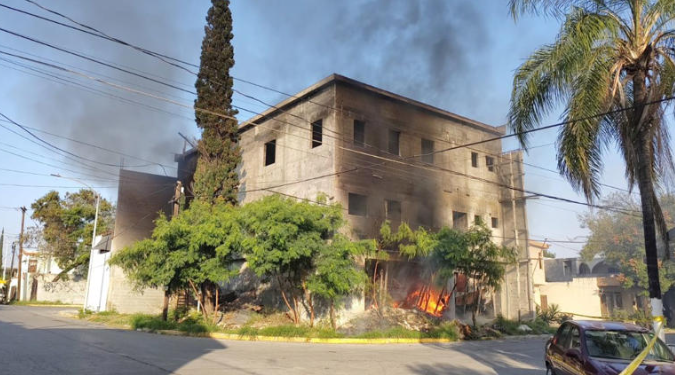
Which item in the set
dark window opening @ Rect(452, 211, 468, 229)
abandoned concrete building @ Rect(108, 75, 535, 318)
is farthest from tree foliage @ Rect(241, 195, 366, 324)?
dark window opening @ Rect(452, 211, 468, 229)

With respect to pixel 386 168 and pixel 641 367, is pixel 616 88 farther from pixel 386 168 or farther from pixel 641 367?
pixel 386 168

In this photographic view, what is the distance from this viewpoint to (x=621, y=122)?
1063 centimetres

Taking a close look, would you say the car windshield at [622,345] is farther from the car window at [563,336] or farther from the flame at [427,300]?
the flame at [427,300]

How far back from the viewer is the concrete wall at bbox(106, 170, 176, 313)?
2914 centimetres

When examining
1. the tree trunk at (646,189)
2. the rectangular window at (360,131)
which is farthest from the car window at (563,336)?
the rectangular window at (360,131)

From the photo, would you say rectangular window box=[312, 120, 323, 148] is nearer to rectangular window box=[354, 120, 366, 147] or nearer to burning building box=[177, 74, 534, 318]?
burning building box=[177, 74, 534, 318]

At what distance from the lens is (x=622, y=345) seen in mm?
7520

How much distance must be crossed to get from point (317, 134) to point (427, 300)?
30.8ft

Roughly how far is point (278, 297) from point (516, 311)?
14.6m

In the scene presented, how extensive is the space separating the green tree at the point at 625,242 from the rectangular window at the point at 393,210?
16.7 meters

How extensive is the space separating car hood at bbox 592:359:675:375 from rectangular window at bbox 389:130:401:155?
17.5m

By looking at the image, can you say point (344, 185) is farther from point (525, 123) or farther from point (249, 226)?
point (525, 123)

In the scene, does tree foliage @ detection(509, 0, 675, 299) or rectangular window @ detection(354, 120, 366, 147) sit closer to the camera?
tree foliage @ detection(509, 0, 675, 299)

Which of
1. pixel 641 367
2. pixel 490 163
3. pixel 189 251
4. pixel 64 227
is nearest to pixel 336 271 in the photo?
pixel 189 251
